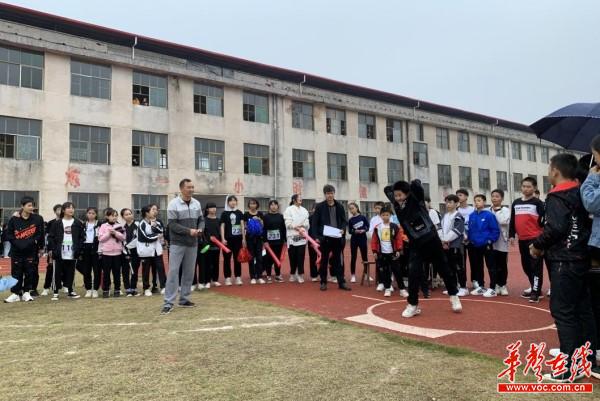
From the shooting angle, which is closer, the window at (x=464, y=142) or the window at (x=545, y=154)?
the window at (x=464, y=142)

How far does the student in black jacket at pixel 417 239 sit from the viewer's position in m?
6.50

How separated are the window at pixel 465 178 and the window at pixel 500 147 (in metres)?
5.12

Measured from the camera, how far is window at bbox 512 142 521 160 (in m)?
45.9

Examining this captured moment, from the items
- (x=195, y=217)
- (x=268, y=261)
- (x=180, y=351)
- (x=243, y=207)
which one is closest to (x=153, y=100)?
(x=243, y=207)

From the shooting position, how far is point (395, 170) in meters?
36.2

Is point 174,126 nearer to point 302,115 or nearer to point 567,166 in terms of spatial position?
point 302,115

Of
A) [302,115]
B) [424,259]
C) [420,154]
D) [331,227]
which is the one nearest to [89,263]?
[331,227]

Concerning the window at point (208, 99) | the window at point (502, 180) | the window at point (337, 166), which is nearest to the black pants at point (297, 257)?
the window at point (208, 99)

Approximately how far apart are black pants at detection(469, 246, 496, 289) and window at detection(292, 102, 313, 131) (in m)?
23.2

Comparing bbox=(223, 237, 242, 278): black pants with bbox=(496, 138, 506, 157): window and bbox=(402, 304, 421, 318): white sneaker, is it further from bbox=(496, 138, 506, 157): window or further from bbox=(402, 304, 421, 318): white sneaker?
bbox=(496, 138, 506, 157): window

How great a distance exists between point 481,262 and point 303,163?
75.0 feet

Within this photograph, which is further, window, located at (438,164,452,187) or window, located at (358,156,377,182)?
window, located at (438,164,452,187)

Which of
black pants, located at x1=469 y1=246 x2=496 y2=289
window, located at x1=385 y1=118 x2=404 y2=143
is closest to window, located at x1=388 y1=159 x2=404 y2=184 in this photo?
window, located at x1=385 y1=118 x2=404 y2=143

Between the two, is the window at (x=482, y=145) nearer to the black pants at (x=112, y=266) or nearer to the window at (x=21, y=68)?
the window at (x=21, y=68)
